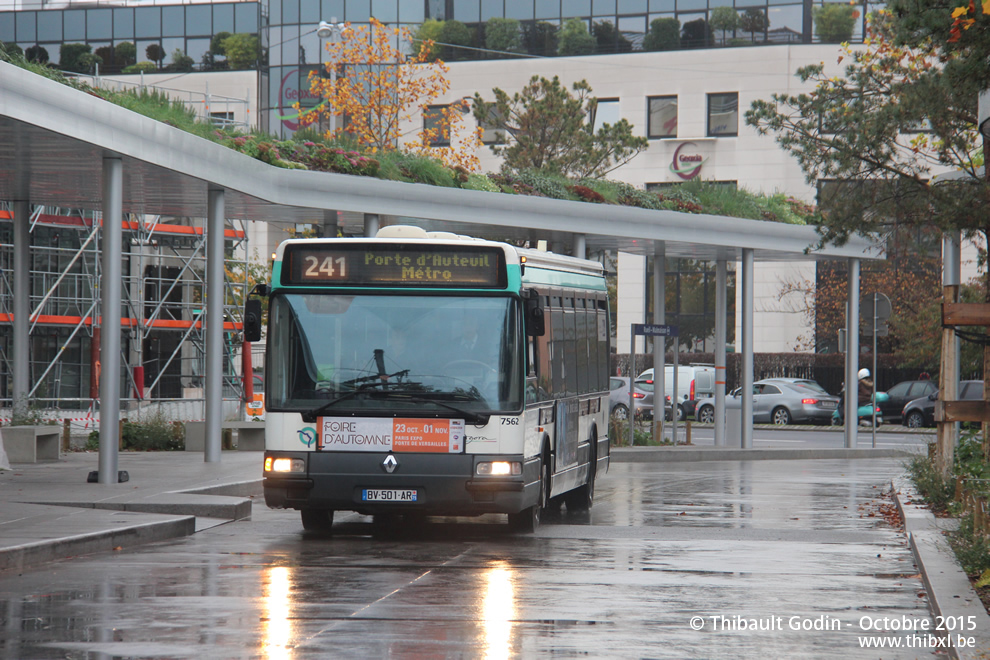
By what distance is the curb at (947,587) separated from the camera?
788 centimetres

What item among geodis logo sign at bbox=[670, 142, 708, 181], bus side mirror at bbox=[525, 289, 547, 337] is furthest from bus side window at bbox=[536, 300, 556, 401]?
geodis logo sign at bbox=[670, 142, 708, 181]

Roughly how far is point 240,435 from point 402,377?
41.8ft

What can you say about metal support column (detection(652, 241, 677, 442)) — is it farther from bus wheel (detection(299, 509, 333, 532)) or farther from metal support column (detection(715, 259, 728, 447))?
bus wheel (detection(299, 509, 333, 532))

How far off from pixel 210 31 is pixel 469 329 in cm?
6502

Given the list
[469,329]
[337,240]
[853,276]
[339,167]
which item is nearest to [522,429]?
[469,329]

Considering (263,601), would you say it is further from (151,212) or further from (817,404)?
(817,404)

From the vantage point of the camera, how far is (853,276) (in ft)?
105

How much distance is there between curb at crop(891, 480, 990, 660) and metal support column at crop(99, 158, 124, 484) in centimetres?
919

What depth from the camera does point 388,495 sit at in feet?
42.9

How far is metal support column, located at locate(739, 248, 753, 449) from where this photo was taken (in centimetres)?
2975

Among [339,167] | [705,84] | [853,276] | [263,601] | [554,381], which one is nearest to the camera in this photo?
[263,601]

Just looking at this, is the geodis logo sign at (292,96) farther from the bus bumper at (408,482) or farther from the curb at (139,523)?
the bus bumper at (408,482)

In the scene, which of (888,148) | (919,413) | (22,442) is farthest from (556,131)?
(22,442)

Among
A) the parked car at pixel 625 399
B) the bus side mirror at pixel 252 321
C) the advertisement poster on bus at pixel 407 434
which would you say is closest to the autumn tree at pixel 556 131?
the parked car at pixel 625 399
